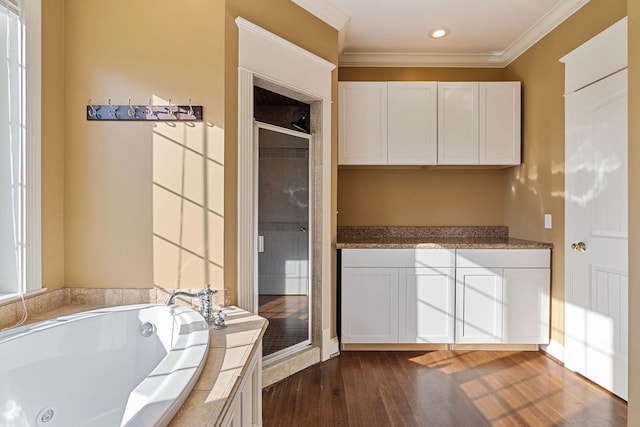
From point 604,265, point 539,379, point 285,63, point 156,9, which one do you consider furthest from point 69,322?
point 604,265

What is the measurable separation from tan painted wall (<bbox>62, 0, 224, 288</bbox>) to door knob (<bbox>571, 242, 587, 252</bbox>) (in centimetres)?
244

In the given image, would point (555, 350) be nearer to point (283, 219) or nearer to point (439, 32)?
point (283, 219)

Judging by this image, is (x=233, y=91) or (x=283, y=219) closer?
(x=233, y=91)

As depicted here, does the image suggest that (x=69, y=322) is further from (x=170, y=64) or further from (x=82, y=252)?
(x=170, y=64)

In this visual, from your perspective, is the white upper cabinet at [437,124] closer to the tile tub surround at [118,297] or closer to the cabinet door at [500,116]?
the cabinet door at [500,116]

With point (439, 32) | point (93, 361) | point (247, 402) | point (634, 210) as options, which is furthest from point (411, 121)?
point (93, 361)

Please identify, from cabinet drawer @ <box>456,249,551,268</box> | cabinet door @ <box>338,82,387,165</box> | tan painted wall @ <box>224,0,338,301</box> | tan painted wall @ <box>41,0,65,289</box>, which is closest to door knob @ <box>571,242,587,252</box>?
cabinet drawer @ <box>456,249,551,268</box>

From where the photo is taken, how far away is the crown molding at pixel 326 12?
8.52ft

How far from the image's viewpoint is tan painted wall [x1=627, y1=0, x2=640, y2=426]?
62.3 inches

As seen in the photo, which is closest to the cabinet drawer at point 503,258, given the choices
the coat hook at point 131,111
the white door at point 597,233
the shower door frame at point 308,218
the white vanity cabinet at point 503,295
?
the white vanity cabinet at point 503,295

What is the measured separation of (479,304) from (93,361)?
2.66 metres

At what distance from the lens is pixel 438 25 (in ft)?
9.77

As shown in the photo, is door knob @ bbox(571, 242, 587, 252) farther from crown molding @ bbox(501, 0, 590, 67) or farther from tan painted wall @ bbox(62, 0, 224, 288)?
tan painted wall @ bbox(62, 0, 224, 288)

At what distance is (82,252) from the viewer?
2.14 metres
